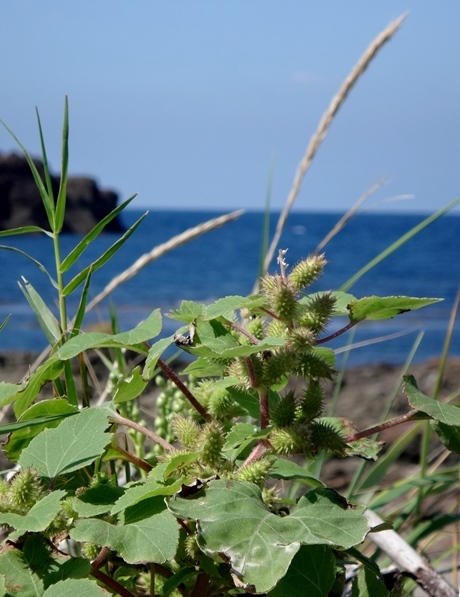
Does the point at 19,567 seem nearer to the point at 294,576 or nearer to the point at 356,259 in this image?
the point at 294,576

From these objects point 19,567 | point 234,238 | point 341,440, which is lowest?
point 234,238

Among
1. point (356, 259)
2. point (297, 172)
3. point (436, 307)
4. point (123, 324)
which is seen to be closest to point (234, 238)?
point (356, 259)

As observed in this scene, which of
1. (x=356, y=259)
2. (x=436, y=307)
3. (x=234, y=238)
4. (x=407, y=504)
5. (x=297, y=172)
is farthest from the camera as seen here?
(x=234, y=238)

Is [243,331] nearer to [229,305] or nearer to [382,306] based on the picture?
[229,305]

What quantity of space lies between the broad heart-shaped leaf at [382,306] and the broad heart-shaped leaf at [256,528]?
0.63ft

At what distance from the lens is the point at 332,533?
65cm

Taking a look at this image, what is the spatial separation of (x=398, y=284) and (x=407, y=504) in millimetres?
29757

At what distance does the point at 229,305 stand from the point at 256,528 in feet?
0.68

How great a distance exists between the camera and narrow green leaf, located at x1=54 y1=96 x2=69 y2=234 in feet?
3.21

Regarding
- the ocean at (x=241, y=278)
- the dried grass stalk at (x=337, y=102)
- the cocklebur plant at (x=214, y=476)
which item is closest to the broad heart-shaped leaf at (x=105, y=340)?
the cocklebur plant at (x=214, y=476)

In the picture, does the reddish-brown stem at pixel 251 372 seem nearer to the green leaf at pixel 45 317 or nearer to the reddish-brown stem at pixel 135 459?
the reddish-brown stem at pixel 135 459

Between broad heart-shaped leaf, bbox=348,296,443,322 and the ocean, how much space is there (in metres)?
3.22

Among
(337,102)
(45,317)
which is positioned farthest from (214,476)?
(337,102)

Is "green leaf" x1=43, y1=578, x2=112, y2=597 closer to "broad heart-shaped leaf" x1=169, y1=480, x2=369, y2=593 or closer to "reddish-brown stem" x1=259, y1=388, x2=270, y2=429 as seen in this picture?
"broad heart-shaped leaf" x1=169, y1=480, x2=369, y2=593
